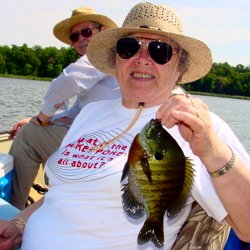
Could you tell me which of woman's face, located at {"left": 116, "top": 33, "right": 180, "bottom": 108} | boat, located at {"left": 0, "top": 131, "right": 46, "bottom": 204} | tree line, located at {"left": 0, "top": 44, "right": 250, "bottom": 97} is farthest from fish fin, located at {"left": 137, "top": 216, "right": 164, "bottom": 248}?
tree line, located at {"left": 0, "top": 44, "right": 250, "bottom": 97}

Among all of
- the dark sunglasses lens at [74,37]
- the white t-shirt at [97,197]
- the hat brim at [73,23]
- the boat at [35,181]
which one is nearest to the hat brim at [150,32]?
the white t-shirt at [97,197]

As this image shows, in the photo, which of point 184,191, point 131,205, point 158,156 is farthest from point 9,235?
point 158,156

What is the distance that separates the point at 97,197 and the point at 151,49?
2.26 ft

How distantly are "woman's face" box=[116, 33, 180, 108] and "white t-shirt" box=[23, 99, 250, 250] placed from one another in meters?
0.06

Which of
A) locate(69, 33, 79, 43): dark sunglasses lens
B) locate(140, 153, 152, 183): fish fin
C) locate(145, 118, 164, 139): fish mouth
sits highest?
locate(145, 118, 164, 139): fish mouth

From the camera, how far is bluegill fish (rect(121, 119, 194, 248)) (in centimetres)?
138

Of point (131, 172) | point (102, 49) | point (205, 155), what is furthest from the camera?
point (102, 49)

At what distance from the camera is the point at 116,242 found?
79.1 inches

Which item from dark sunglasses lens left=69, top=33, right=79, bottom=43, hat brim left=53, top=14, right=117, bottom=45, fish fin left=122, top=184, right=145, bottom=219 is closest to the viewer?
fish fin left=122, top=184, right=145, bottom=219

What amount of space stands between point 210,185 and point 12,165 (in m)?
2.19

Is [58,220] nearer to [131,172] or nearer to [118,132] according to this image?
[118,132]

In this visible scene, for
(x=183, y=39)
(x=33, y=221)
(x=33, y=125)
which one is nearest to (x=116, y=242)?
(x=33, y=221)

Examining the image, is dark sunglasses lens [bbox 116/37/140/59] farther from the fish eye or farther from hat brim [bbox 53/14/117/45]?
hat brim [bbox 53/14/117/45]

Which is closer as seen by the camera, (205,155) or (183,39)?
(205,155)
